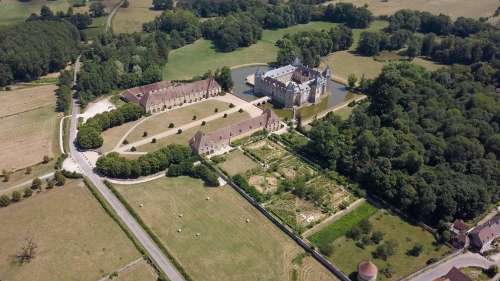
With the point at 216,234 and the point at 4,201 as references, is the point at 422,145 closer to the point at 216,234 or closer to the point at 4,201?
the point at 216,234

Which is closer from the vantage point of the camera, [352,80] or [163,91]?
[163,91]

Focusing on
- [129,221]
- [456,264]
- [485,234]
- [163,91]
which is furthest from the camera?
[163,91]

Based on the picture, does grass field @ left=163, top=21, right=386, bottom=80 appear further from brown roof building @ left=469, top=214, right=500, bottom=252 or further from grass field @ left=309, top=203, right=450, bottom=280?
brown roof building @ left=469, top=214, right=500, bottom=252

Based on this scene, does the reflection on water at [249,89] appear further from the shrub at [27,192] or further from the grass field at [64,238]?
the shrub at [27,192]

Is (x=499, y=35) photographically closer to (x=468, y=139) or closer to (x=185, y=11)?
(x=468, y=139)

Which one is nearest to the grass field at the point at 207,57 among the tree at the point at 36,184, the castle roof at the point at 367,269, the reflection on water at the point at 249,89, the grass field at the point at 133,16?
the reflection on water at the point at 249,89

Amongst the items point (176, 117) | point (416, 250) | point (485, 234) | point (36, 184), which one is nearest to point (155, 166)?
point (36, 184)
